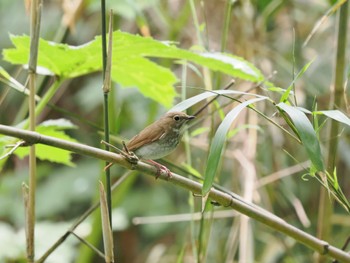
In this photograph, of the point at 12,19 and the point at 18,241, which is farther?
the point at 12,19

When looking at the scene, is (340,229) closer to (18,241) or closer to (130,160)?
(18,241)

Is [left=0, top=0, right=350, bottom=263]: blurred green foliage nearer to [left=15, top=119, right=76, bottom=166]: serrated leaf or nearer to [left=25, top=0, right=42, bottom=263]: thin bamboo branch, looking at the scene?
[left=15, top=119, right=76, bottom=166]: serrated leaf

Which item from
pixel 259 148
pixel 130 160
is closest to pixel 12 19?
pixel 259 148

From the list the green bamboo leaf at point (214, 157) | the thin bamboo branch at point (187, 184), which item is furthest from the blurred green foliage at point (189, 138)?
the green bamboo leaf at point (214, 157)

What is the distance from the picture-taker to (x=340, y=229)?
12.5 feet

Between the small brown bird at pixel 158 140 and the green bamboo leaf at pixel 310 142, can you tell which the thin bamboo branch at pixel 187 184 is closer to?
the green bamboo leaf at pixel 310 142

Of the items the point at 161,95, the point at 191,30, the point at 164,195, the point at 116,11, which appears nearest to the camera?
the point at 161,95

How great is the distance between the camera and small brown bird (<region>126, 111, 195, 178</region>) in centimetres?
184

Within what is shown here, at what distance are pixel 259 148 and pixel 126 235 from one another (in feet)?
6.03

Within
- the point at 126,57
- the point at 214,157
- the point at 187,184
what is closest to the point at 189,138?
the point at 126,57

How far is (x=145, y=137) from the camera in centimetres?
184

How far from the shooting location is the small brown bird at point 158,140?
6.03 feet

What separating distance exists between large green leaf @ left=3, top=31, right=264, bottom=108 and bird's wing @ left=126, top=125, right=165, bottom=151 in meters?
0.21

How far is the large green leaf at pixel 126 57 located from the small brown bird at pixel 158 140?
0.17 meters
